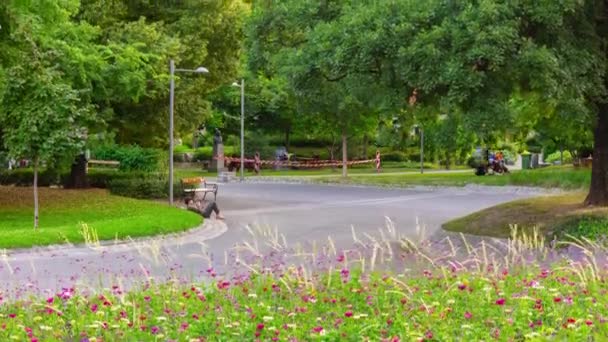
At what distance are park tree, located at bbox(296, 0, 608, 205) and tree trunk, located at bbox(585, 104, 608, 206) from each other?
1929 mm

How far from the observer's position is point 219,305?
22.0 ft

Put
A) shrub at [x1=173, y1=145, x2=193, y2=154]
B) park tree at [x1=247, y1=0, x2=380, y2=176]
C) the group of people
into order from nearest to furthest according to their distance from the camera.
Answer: park tree at [x1=247, y1=0, x2=380, y2=176]
the group of people
shrub at [x1=173, y1=145, x2=193, y2=154]

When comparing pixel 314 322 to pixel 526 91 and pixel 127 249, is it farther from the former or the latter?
pixel 526 91

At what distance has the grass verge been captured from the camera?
15.2 meters

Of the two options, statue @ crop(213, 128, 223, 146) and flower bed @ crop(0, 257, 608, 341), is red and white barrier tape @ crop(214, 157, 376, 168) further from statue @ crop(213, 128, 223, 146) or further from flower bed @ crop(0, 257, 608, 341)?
flower bed @ crop(0, 257, 608, 341)

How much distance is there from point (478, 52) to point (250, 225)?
9208 millimetres

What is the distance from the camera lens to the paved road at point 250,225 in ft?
33.4

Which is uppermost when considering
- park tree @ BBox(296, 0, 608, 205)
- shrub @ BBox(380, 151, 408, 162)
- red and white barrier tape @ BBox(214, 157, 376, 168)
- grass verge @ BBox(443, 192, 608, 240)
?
park tree @ BBox(296, 0, 608, 205)

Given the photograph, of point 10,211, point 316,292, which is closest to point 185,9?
point 10,211

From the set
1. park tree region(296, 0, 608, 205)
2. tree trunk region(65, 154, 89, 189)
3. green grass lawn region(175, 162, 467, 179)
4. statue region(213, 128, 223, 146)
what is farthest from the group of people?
park tree region(296, 0, 608, 205)

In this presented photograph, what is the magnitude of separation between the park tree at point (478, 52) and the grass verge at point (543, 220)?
6.88 feet

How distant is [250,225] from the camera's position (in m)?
20.2

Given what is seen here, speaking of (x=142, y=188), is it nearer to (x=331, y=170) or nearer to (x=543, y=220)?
(x=543, y=220)

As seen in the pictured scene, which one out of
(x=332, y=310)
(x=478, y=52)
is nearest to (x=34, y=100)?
(x=478, y=52)
